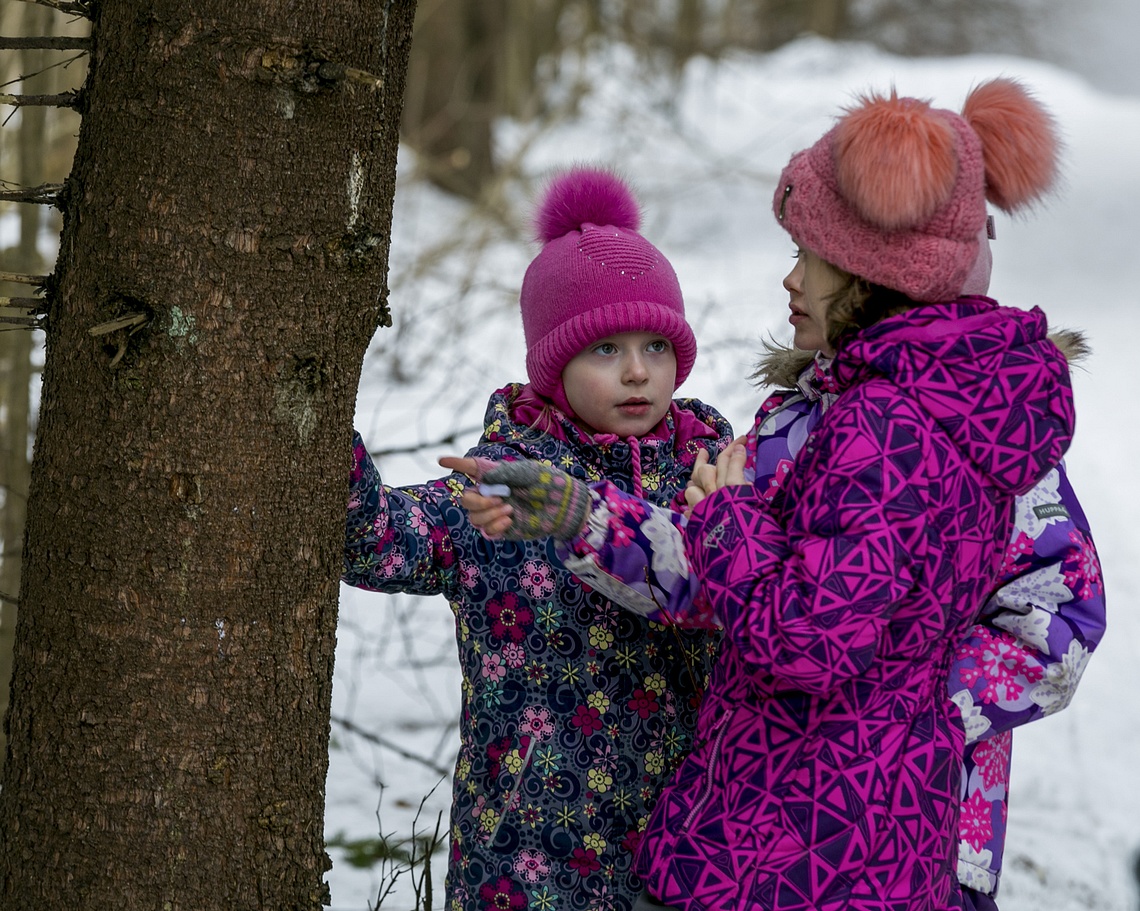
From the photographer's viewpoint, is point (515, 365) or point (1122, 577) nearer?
point (1122, 577)

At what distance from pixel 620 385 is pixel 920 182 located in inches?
27.2

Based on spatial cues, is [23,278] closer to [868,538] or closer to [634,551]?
[634,551]

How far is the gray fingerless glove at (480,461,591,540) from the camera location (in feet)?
5.53

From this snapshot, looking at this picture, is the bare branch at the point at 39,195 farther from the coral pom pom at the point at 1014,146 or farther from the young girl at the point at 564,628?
the coral pom pom at the point at 1014,146

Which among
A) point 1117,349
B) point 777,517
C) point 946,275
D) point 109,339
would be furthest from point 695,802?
point 1117,349

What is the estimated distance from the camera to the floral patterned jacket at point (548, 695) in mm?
2053

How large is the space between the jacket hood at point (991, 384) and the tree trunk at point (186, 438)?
0.80 m

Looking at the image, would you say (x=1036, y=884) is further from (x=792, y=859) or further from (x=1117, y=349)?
(x=1117, y=349)

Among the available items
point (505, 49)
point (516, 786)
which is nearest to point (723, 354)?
point (505, 49)

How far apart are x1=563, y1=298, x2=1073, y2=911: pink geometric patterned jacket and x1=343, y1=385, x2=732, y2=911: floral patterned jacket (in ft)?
1.05

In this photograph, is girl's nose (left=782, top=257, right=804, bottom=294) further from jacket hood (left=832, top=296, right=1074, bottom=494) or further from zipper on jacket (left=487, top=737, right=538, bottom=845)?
zipper on jacket (left=487, top=737, right=538, bottom=845)

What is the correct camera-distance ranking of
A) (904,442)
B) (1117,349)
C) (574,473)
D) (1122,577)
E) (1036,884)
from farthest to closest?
1. (1117,349)
2. (1122,577)
3. (1036,884)
4. (574,473)
5. (904,442)

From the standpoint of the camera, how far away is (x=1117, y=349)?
907cm

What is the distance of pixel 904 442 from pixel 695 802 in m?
0.59
